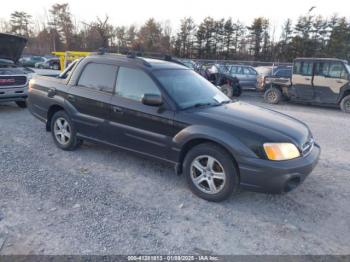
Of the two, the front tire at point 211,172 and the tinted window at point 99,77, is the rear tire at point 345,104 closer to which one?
the front tire at point 211,172

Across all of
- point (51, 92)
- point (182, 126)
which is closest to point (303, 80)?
point (182, 126)

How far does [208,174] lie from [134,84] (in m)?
1.66

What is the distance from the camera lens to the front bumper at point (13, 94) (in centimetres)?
764

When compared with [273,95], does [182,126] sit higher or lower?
higher

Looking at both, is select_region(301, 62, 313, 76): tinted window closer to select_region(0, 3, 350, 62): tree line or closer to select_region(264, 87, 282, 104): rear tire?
select_region(264, 87, 282, 104): rear tire

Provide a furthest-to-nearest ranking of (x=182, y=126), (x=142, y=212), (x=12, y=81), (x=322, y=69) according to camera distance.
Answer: (x=322, y=69), (x=12, y=81), (x=182, y=126), (x=142, y=212)

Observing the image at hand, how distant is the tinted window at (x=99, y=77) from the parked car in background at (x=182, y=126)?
0.02m

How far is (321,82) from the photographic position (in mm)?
11094

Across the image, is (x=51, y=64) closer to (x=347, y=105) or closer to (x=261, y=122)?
(x=347, y=105)

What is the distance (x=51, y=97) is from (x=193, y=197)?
10.3 feet

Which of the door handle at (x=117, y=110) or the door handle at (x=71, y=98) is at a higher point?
the door handle at (x=71, y=98)

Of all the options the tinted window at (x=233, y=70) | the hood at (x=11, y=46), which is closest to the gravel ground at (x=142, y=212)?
the hood at (x=11, y=46)

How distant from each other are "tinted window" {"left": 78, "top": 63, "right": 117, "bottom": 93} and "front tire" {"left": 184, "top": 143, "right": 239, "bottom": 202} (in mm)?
1702

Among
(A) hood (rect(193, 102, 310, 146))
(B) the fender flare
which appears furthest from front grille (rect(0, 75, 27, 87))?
(A) hood (rect(193, 102, 310, 146))
